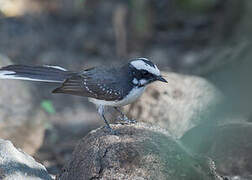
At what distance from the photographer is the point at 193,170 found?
4176mm

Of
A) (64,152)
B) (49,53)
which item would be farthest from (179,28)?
(64,152)

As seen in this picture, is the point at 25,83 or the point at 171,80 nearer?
the point at 171,80

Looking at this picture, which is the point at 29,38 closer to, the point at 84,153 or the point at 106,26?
the point at 106,26

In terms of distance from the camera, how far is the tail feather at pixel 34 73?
5602mm

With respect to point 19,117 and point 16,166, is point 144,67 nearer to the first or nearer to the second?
point 16,166

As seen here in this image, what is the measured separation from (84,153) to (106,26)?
27.8 ft

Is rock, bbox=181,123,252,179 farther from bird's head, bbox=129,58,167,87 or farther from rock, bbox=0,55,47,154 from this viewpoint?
rock, bbox=0,55,47,154

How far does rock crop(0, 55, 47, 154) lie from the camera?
25.1 ft

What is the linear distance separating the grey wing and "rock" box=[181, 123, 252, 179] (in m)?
1.03

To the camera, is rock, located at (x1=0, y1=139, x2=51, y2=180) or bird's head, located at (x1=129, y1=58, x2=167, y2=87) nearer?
rock, located at (x1=0, y1=139, x2=51, y2=180)

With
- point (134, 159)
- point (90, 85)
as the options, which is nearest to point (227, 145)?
point (90, 85)

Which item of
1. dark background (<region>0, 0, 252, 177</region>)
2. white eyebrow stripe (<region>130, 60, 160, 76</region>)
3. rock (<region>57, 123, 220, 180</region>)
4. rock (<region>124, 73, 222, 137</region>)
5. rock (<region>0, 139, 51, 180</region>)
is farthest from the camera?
dark background (<region>0, 0, 252, 177</region>)

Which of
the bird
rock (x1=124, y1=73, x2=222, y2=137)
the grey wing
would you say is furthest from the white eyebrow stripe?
rock (x1=124, y1=73, x2=222, y2=137)

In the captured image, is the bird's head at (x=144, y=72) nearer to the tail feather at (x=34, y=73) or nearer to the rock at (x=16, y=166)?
the tail feather at (x=34, y=73)
